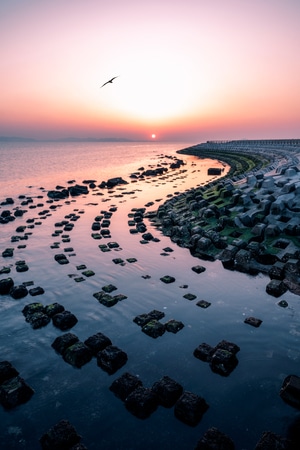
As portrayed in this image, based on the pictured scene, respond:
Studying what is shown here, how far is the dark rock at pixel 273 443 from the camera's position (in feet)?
17.8

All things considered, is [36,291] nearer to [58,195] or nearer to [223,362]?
[223,362]

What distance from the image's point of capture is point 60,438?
5715 millimetres

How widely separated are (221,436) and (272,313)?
218 inches

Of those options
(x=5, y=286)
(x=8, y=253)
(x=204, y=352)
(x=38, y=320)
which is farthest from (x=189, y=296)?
(x=8, y=253)

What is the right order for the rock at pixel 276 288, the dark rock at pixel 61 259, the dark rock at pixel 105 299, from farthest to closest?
the dark rock at pixel 61 259, the rock at pixel 276 288, the dark rock at pixel 105 299

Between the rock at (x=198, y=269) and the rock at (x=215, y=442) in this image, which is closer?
the rock at (x=215, y=442)

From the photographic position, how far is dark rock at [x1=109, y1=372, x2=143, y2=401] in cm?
688

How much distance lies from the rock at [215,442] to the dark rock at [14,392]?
14.3 ft

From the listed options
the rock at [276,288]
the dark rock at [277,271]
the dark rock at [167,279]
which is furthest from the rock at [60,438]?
the dark rock at [277,271]

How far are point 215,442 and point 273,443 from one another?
117 cm

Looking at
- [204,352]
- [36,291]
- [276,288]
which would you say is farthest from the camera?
[36,291]

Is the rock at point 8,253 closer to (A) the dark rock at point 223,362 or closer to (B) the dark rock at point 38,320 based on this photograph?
(B) the dark rock at point 38,320

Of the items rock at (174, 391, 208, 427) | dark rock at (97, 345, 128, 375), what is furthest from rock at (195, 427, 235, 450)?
dark rock at (97, 345, 128, 375)

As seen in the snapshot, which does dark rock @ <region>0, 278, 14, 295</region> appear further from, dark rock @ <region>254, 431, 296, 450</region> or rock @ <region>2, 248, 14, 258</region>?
dark rock @ <region>254, 431, 296, 450</region>
